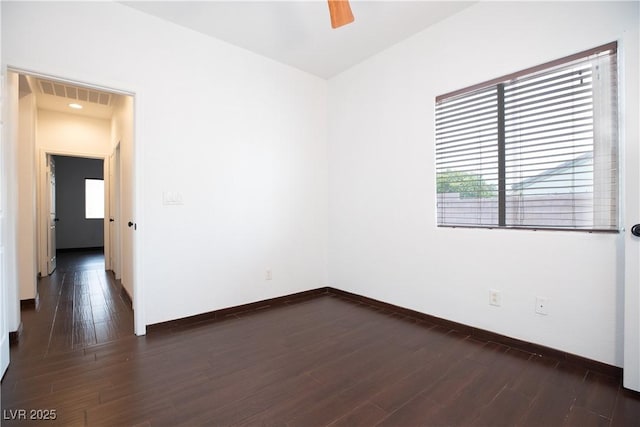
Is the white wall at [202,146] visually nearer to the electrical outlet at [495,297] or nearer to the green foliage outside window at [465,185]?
the green foliage outside window at [465,185]

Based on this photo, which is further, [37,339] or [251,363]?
[37,339]

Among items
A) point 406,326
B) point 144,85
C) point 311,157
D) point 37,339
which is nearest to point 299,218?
point 311,157

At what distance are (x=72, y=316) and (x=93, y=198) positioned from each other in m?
7.16

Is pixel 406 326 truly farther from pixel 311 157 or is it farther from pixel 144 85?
pixel 144 85

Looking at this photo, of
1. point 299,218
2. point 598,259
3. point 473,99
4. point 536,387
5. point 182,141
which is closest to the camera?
point 536,387

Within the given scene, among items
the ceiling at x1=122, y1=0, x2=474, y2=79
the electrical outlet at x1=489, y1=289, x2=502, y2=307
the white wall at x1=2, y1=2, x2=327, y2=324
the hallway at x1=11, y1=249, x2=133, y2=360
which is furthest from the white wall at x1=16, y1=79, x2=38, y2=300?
the electrical outlet at x1=489, y1=289, x2=502, y2=307

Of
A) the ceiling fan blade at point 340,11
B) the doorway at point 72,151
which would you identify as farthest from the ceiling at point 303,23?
the doorway at point 72,151

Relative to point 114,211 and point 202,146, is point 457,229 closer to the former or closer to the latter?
point 202,146

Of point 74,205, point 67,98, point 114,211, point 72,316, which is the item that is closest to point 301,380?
point 72,316

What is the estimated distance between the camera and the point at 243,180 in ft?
10.8

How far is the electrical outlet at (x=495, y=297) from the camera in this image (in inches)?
95.5

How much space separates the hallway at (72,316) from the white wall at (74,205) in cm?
422

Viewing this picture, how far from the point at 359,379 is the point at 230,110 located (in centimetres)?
276

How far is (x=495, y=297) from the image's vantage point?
245cm
